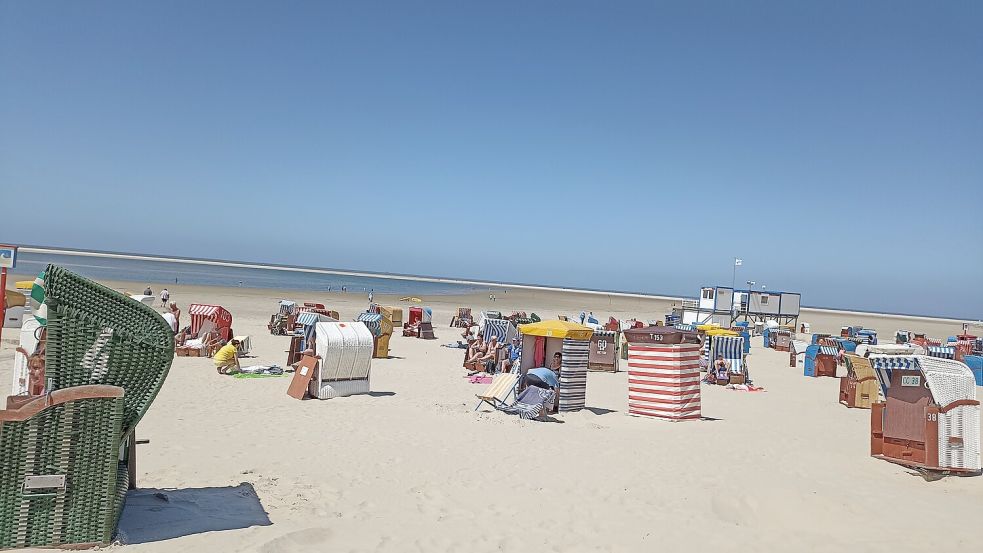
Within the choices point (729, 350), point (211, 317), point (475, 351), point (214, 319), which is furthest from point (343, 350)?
point (729, 350)

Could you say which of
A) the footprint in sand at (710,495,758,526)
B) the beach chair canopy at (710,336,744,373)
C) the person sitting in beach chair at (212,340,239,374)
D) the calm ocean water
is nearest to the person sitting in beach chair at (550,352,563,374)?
the footprint in sand at (710,495,758,526)

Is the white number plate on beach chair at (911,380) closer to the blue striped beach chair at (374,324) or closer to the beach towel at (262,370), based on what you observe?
the beach towel at (262,370)

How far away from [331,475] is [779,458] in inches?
221

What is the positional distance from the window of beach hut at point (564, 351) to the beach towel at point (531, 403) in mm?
389

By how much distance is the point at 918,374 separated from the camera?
8.16m

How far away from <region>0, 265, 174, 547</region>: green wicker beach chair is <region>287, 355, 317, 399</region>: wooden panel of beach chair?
6.11m

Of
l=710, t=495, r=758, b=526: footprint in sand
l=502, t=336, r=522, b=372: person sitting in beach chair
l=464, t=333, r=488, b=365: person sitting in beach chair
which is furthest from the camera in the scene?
l=464, t=333, r=488, b=365: person sitting in beach chair

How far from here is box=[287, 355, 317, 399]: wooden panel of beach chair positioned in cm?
1084

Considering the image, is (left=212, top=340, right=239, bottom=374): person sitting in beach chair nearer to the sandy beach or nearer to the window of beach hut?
the sandy beach

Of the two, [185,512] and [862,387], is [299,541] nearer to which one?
[185,512]

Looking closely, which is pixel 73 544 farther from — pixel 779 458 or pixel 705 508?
pixel 779 458

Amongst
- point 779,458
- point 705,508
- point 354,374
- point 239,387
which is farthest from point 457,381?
point 705,508

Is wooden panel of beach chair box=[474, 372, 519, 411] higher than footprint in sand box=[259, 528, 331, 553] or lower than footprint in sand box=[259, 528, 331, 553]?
higher

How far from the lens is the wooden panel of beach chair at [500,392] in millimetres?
10561
